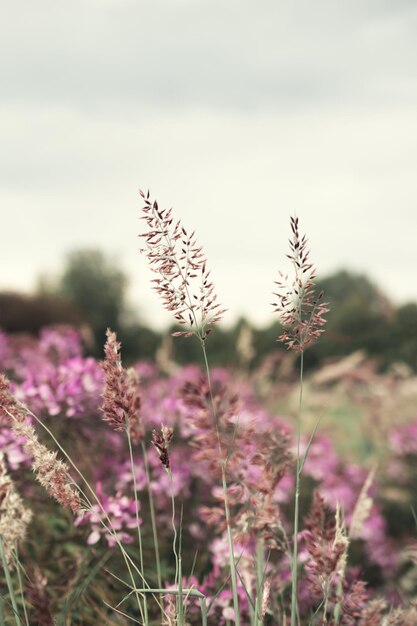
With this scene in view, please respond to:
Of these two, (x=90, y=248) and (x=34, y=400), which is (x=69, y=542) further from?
(x=90, y=248)

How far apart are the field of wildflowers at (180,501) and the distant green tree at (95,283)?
36611mm

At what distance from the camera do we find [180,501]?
3.77 metres

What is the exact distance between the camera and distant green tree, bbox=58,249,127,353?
4312 cm

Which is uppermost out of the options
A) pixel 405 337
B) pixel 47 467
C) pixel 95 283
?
pixel 95 283

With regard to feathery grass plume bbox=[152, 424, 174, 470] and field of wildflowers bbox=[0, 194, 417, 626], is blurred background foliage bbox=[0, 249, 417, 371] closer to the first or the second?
field of wildflowers bbox=[0, 194, 417, 626]

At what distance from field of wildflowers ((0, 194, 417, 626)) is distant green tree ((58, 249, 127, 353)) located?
120 feet

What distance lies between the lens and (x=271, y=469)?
70.3 inches

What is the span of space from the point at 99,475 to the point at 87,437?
0.74 feet

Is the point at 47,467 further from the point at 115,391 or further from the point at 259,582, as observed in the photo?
the point at 259,582

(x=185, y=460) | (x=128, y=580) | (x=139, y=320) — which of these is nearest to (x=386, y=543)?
(x=185, y=460)

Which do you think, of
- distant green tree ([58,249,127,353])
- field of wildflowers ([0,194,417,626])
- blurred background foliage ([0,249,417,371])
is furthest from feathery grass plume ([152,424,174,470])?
distant green tree ([58,249,127,353])

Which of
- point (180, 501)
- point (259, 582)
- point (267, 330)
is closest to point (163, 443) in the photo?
point (259, 582)

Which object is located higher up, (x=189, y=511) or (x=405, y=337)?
(x=405, y=337)

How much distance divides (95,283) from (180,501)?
41.1m
